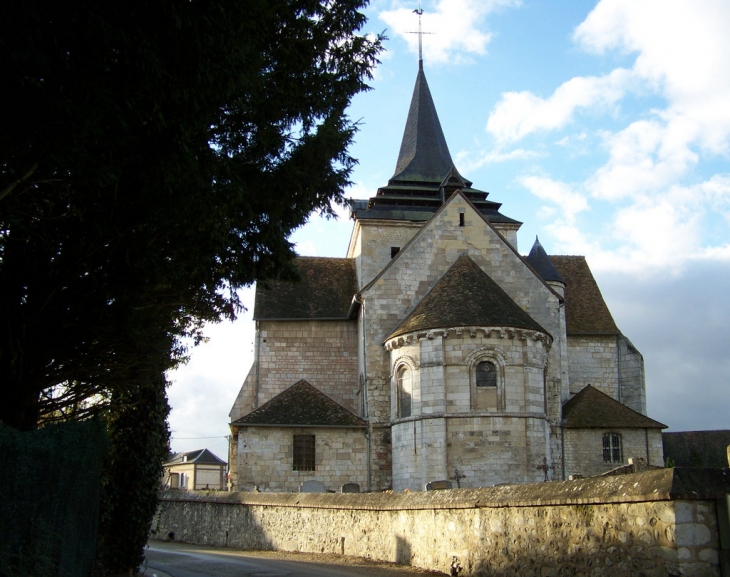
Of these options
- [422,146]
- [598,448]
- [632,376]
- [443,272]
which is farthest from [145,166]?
[422,146]

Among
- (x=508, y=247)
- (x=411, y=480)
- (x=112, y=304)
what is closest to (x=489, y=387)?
(x=411, y=480)

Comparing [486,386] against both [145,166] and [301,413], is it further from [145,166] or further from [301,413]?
[145,166]

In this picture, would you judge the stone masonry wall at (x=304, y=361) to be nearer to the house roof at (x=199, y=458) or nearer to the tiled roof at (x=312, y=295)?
the tiled roof at (x=312, y=295)

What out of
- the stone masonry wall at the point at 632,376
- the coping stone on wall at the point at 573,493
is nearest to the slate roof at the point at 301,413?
the coping stone on wall at the point at 573,493

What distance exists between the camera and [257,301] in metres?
32.7

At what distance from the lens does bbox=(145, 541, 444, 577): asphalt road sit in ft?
47.1

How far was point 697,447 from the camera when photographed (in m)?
39.6

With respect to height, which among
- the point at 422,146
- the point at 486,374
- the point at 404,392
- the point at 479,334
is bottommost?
the point at 404,392

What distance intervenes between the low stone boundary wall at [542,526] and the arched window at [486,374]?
7784 millimetres

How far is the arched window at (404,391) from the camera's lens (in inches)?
1033

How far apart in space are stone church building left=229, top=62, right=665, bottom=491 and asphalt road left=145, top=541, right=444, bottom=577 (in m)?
6.94

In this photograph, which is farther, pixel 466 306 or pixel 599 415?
pixel 599 415

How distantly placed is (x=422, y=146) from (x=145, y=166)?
31.3m

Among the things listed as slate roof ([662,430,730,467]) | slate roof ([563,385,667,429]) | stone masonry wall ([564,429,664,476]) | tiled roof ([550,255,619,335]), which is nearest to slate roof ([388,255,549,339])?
slate roof ([563,385,667,429])
